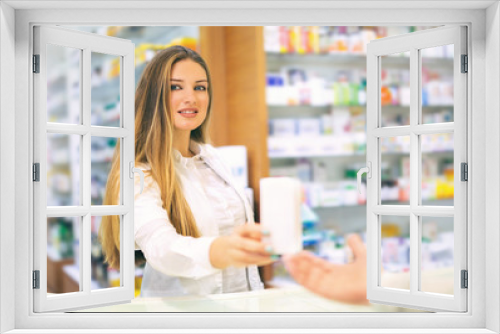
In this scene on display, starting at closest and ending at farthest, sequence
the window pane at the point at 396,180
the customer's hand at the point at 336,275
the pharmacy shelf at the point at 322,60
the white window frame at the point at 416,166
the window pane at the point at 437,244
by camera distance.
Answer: the white window frame at the point at 416,166, the customer's hand at the point at 336,275, the pharmacy shelf at the point at 322,60, the window pane at the point at 396,180, the window pane at the point at 437,244

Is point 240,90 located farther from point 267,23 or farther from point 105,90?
point 267,23

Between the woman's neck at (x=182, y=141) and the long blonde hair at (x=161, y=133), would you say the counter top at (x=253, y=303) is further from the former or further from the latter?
the woman's neck at (x=182, y=141)

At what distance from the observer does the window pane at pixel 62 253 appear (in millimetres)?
4566

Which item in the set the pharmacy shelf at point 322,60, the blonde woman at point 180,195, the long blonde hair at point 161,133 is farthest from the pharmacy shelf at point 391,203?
the long blonde hair at point 161,133

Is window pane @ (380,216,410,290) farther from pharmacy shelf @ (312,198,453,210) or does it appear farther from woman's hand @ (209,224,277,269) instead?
woman's hand @ (209,224,277,269)

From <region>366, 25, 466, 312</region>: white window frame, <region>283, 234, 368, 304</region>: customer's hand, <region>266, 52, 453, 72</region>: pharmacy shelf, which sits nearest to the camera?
<region>366, 25, 466, 312</region>: white window frame

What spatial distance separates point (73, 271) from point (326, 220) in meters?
2.20

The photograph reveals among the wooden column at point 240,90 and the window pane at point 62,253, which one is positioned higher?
the wooden column at point 240,90

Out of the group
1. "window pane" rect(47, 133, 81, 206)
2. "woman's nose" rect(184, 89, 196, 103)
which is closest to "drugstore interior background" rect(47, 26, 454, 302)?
"window pane" rect(47, 133, 81, 206)

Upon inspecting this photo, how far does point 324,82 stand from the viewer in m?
4.02

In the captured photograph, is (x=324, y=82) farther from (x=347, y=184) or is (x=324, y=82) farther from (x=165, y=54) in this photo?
(x=165, y=54)

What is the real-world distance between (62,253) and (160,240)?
106 inches

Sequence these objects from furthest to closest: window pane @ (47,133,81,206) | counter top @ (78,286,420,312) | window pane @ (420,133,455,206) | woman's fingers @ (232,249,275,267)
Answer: window pane @ (47,133,81,206), window pane @ (420,133,455,206), counter top @ (78,286,420,312), woman's fingers @ (232,249,275,267)

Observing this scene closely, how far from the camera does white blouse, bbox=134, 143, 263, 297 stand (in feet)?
8.44
